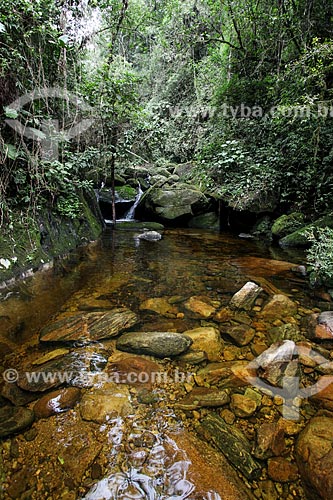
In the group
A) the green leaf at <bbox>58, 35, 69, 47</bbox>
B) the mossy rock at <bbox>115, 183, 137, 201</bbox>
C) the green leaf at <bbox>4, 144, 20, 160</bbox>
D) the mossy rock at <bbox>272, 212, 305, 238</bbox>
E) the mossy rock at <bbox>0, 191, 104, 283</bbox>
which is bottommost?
the mossy rock at <bbox>272, 212, 305, 238</bbox>

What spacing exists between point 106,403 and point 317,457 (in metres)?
1.38

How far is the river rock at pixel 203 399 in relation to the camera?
6.39 feet

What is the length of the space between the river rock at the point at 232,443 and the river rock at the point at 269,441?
66mm

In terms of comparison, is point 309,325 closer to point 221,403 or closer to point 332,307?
point 332,307

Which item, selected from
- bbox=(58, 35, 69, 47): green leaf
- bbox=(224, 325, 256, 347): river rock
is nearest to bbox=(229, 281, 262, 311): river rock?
bbox=(224, 325, 256, 347): river rock

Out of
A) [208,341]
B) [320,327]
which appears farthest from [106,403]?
[320,327]

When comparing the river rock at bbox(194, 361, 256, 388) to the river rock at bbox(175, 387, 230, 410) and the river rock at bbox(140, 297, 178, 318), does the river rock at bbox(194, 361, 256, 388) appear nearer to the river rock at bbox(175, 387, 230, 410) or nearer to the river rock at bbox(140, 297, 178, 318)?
the river rock at bbox(175, 387, 230, 410)

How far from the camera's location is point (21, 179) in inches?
154

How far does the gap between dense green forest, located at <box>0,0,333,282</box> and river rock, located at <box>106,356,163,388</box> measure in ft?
8.86

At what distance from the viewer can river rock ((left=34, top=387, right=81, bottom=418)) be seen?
6.03ft

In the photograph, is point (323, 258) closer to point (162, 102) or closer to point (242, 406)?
point (242, 406)

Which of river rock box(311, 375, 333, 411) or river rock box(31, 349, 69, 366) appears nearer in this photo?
river rock box(311, 375, 333, 411)

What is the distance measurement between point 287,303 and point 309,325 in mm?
451

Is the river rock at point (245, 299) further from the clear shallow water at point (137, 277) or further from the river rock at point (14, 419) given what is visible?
the river rock at point (14, 419)
